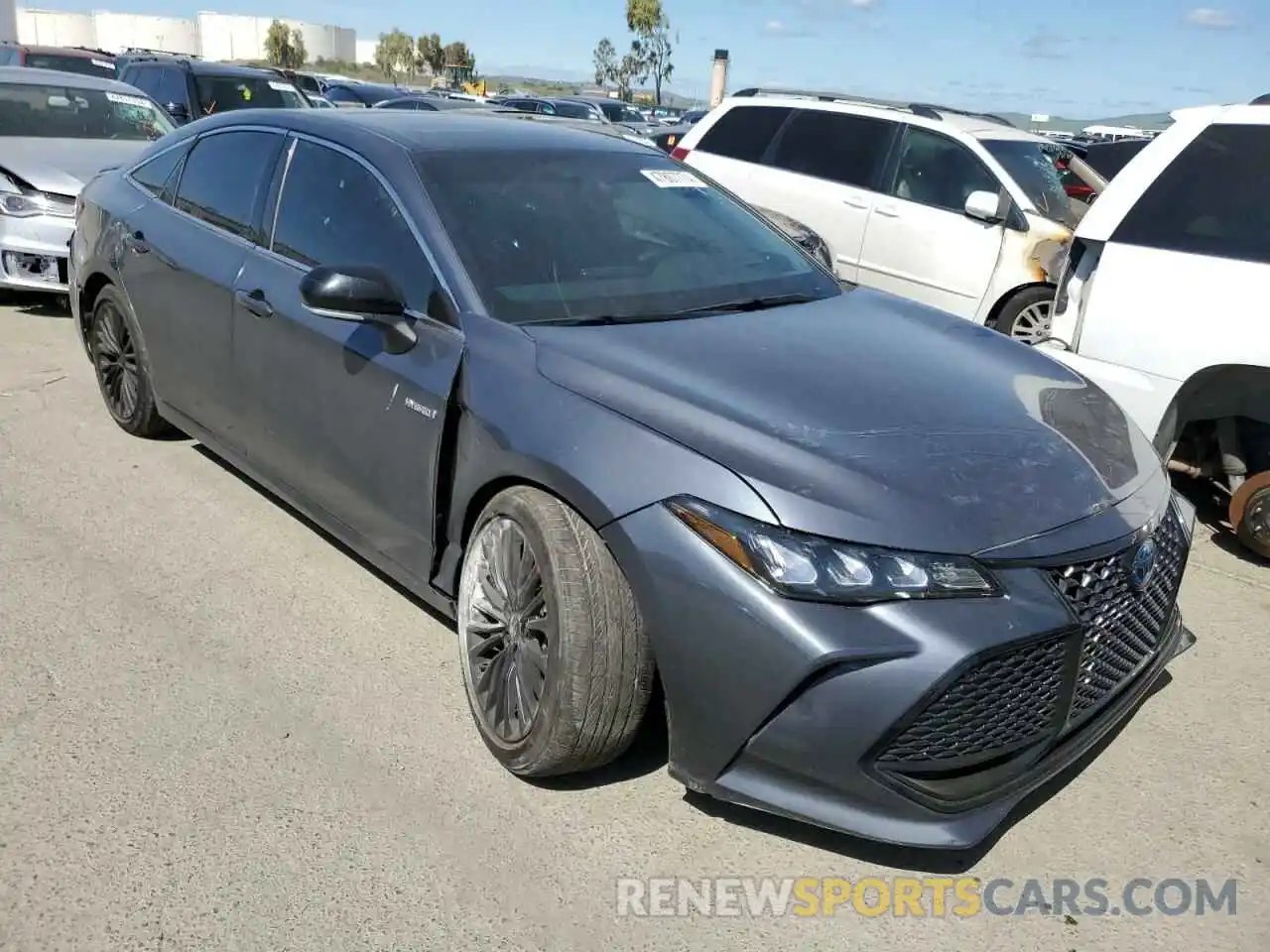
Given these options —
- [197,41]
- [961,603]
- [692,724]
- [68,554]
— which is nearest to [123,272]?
[68,554]

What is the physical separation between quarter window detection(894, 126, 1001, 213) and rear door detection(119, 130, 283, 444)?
5.26 meters

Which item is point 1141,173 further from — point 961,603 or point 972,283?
point 961,603

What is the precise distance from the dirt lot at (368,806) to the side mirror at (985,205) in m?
4.06

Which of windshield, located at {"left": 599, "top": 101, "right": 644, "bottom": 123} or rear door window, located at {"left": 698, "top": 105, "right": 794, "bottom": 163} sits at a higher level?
rear door window, located at {"left": 698, "top": 105, "right": 794, "bottom": 163}

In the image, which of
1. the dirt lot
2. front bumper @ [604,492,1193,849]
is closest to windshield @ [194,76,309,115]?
the dirt lot

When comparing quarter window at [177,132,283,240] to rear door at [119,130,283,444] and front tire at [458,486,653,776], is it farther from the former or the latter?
front tire at [458,486,653,776]

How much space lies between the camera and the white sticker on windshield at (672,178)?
4137 mm

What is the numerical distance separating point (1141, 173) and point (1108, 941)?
11.7ft

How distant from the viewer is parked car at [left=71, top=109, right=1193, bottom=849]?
8.15 ft

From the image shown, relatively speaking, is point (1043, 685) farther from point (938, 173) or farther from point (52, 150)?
point (52, 150)

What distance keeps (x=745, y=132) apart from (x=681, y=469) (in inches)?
288

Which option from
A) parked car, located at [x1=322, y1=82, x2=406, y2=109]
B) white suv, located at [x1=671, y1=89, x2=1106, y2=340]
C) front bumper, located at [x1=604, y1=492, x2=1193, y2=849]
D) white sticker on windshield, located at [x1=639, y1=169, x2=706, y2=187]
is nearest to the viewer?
front bumper, located at [x1=604, y1=492, x2=1193, y2=849]

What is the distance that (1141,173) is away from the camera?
500 cm

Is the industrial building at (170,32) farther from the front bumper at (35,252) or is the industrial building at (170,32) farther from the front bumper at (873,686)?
the front bumper at (873,686)
